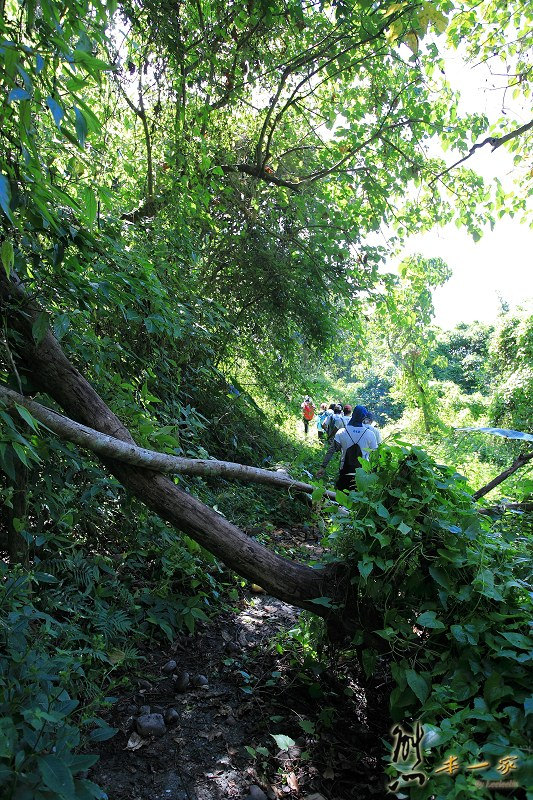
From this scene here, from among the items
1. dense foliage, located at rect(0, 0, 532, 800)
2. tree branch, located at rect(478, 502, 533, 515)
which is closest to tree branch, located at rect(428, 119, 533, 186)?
dense foliage, located at rect(0, 0, 532, 800)

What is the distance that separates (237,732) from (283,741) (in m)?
0.25

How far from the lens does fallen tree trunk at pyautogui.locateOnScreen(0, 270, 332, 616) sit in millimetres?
2623

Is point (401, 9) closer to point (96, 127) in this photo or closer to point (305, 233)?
point (96, 127)

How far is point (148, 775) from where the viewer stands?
213cm

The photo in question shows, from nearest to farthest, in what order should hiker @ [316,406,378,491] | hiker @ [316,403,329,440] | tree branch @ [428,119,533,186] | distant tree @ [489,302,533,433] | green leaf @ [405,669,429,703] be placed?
1. green leaf @ [405,669,429,703]
2. tree branch @ [428,119,533,186]
3. hiker @ [316,406,378,491]
4. hiker @ [316,403,329,440]
5. distant tree @ [489,302,533,433]

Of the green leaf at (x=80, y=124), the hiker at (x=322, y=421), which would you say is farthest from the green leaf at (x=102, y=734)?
the hiker at (x=322, y=421)

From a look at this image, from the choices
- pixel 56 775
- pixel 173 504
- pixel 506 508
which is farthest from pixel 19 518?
pixel 506 508

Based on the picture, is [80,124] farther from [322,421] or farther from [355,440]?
[322,421]

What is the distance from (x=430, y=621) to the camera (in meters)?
2.03

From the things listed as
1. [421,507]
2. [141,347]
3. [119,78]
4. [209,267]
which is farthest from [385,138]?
[421,507]

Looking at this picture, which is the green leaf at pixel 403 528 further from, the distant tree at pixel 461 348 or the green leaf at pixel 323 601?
the distant tree at pixel 461 348

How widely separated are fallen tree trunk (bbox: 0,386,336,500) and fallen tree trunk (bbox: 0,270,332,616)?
0.12m

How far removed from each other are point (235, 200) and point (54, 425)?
199 inches

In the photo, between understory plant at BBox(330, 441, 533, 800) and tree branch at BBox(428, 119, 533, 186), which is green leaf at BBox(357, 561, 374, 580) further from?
tree branch at BBox(428, 119, 533, 186)
